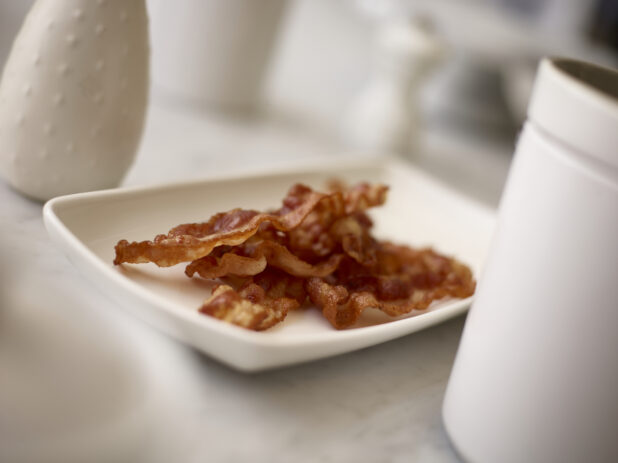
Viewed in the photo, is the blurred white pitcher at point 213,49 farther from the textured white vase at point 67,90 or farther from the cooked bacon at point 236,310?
the cooked bacon at point 236,310

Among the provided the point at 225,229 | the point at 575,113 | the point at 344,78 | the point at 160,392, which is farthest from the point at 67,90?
the point at 344,78

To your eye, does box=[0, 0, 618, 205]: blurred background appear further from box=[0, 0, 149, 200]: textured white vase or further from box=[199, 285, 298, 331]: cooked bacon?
box=[199, 285, 298, 331]: cooked bacon

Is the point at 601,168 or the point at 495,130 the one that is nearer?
the point at 601,168

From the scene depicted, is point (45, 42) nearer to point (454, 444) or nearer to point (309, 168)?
point (309, 168)

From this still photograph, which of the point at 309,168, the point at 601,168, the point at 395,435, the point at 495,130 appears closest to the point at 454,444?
the point at 395,435

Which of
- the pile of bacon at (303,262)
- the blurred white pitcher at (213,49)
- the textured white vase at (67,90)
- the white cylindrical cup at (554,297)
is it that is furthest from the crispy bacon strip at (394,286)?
the blurred white pitcher at (213,49)

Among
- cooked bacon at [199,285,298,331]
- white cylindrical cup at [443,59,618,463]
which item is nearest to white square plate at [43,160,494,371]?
cooked bacon at [199,285,298,331]
